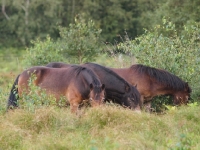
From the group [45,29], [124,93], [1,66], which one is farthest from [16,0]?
[124,93]

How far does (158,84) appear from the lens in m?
11.6

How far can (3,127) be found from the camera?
808cm

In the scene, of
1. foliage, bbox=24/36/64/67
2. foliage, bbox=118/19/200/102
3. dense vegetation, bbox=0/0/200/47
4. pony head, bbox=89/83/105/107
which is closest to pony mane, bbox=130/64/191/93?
foliage, bbox=118/19/200/102

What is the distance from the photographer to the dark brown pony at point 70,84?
387 inches

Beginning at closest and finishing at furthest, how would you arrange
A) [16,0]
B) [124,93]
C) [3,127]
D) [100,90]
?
[3,127] < [100,90] < [124,93] < [16,0]

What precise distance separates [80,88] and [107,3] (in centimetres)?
3913

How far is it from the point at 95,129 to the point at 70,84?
94.3 inches

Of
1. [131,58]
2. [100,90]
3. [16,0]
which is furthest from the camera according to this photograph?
[16,0]

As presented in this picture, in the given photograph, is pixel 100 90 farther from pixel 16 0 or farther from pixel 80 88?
pixel 16 0

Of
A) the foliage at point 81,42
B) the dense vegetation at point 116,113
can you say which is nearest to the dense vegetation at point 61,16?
the dense vegetation at point 116,113

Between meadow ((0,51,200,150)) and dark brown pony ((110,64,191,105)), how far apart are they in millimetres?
2276

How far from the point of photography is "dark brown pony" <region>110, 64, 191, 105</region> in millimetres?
11555

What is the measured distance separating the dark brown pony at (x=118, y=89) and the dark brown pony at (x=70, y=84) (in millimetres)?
834

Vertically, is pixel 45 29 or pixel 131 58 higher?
pixel 131 58
